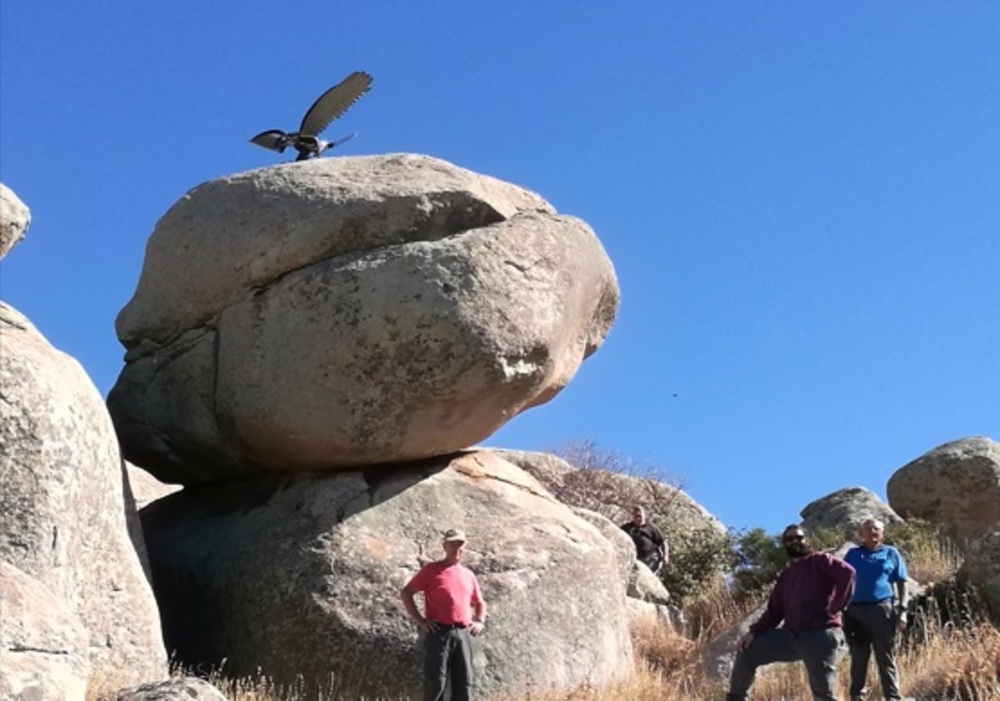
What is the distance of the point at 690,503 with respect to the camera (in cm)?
2873

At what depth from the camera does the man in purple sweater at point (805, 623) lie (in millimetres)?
9422

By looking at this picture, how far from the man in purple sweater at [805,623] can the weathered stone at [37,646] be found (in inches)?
174

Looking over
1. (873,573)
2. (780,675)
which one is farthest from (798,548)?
(780,675)

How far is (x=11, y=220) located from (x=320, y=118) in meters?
3.24

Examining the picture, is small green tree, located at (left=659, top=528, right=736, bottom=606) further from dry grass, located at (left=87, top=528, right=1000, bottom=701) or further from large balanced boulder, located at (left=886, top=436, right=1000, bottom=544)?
large balanced boulder, located at (left=886, top=436, right=1000, bottom=544)

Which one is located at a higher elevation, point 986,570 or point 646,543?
point 646,543

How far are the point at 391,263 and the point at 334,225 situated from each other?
69 centimetres

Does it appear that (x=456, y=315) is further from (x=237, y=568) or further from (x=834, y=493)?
(x=834, y=493)

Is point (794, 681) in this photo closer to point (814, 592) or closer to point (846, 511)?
point (814, 592)

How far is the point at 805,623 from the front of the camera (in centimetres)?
950

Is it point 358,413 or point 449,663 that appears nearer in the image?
point 449,663

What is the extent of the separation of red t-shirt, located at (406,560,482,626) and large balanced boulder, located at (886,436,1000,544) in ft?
48.7

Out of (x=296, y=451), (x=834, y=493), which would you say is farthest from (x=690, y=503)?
(x=296, y=451)

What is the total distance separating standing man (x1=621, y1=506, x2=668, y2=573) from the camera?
18922 mm
